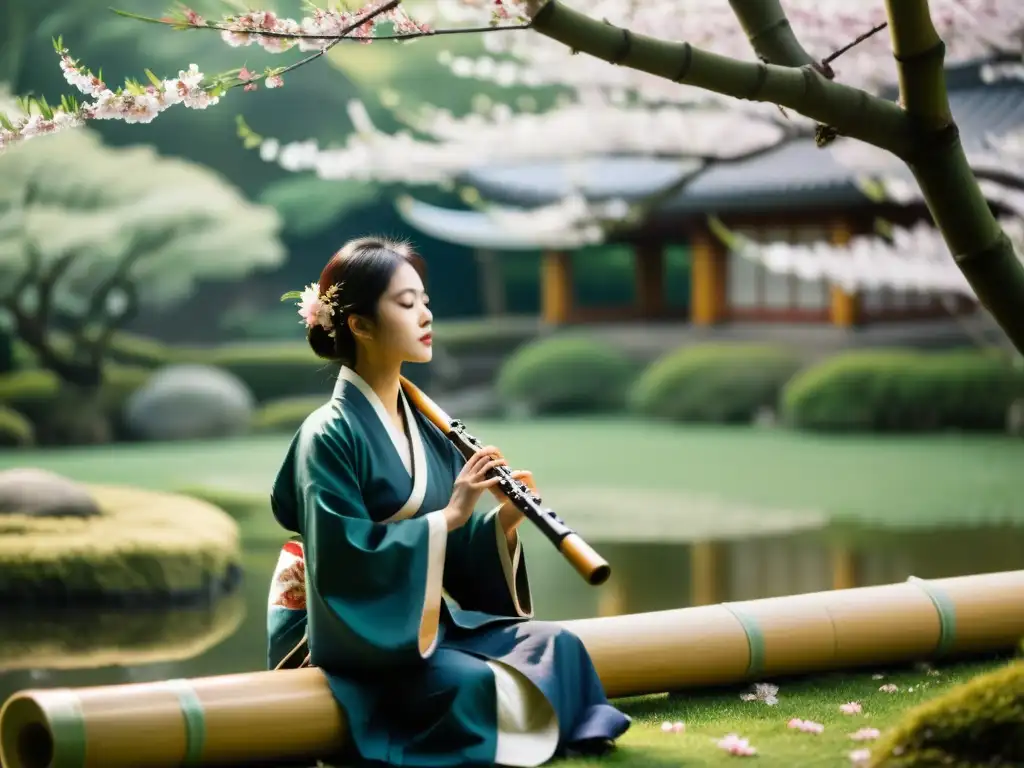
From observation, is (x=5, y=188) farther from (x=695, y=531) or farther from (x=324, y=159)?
(x=695, y=531)

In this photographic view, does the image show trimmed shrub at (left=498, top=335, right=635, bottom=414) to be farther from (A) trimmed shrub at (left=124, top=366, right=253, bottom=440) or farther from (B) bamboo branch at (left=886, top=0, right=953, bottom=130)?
(B) bamboo branch at (left=886, top=0, right=953, bottom=130)

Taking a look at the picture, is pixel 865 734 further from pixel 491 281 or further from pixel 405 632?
pixel 491 281

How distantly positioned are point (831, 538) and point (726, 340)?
5.74 m

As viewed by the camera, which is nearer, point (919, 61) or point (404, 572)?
point (919, 61)

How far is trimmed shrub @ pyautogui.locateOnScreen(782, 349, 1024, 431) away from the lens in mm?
10758

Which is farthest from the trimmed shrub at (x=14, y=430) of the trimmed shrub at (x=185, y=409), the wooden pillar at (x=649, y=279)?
the wooden pillar at (x=649, y=279)

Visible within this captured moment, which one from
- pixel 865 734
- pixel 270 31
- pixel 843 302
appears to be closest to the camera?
pixel 270 31

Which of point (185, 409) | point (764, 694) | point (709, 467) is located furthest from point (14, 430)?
point (764, 694)

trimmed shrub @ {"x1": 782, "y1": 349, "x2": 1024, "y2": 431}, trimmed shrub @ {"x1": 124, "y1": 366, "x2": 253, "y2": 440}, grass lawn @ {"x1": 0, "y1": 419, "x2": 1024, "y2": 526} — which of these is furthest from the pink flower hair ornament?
trimmed shrub @ {"x1": 124, "y1": 366, "x2": 253, "y2": 440}

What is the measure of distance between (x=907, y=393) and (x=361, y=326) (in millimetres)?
8898

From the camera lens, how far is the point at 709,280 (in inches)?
522

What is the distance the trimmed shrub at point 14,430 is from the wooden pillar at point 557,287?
17.7 ft

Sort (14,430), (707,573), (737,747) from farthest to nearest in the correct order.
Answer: (14,430), (707,573), (737,747)

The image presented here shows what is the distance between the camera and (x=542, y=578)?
665 cm
